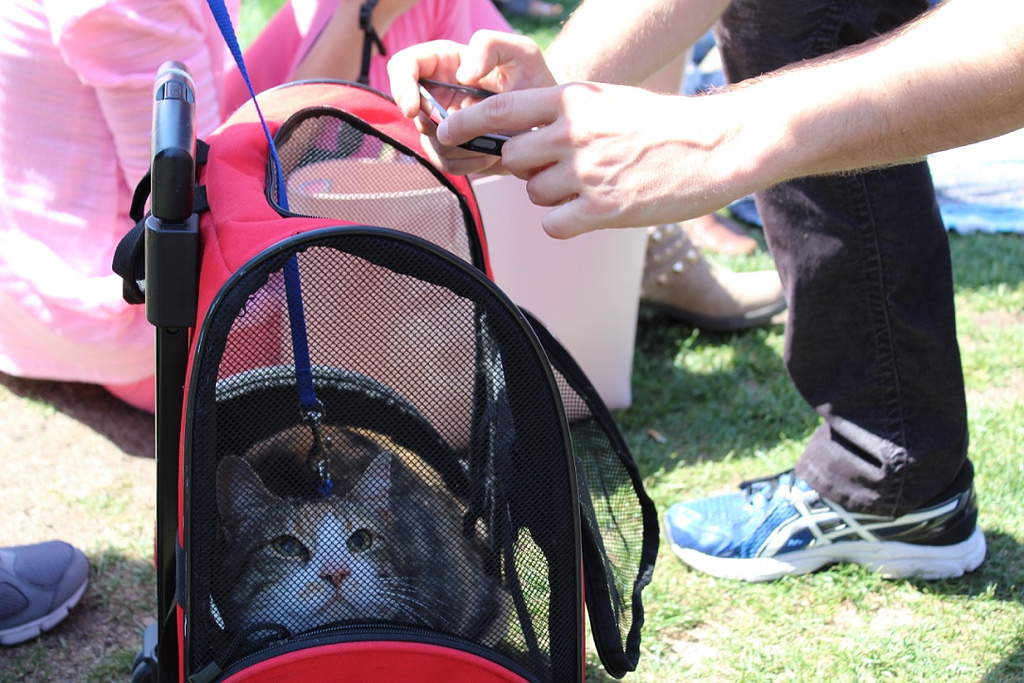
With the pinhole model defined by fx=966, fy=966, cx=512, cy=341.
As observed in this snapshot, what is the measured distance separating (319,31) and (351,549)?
4.99 feet

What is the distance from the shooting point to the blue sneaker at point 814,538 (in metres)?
1.66

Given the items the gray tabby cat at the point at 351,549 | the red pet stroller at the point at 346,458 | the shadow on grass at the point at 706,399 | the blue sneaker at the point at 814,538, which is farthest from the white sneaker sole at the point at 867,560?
the gray tabby cat at the point at 351,549

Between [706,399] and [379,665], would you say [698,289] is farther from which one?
[379,665]

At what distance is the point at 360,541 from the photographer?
0.94 m

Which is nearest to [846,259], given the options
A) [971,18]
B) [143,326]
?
[971,18]

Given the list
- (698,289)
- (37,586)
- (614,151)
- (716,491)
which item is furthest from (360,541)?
(698,289)

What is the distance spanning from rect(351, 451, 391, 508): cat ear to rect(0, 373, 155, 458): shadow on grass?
4.32ft

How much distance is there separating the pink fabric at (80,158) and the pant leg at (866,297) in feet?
3.35

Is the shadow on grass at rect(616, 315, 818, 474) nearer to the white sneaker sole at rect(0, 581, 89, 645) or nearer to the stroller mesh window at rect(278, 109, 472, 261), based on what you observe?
the stroller mesh window at rect(278, 109, 472, 261)

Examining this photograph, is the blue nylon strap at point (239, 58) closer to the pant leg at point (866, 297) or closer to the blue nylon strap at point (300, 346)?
the blue nylon strap at point (300, 346)

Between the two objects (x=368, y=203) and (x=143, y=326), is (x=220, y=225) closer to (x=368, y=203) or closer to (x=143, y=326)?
(x=368, y=203)

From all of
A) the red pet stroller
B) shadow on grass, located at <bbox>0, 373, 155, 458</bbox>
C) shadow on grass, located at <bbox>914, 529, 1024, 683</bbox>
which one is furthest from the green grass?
shadow on grass, located at <bbox>0, 373, 155, 458</bbox>

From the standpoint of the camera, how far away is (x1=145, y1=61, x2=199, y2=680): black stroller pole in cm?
93

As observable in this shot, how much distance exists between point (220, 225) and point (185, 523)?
0.30 m
